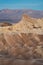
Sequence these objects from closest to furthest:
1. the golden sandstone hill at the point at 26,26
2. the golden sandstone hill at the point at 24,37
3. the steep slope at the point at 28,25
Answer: the golden sandstone hill at the point at 24,37 → the golden sandstone hill at the point at 26,26 → the steep slope at the point at 28,25

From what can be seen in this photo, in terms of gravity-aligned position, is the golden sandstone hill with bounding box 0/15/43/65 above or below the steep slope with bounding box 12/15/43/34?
below

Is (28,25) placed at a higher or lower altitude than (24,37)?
higher

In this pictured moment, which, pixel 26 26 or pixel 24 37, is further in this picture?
pixel 26 26

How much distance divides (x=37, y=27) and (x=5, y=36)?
2.90m

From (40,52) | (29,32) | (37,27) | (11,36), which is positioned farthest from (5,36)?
(40,52)

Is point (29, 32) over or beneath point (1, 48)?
over

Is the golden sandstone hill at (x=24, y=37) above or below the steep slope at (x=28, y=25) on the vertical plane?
below

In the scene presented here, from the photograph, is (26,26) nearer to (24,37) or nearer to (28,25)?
(28,25)

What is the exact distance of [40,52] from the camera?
12.8 meters

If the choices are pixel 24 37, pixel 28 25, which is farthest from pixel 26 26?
pixel 24 37

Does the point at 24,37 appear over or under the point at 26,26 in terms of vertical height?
under

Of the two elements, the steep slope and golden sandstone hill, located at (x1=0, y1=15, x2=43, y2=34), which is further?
the steep slope

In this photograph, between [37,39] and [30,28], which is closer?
[37,39]

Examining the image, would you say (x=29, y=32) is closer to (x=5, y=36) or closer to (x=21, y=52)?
(x=5, y=36)
